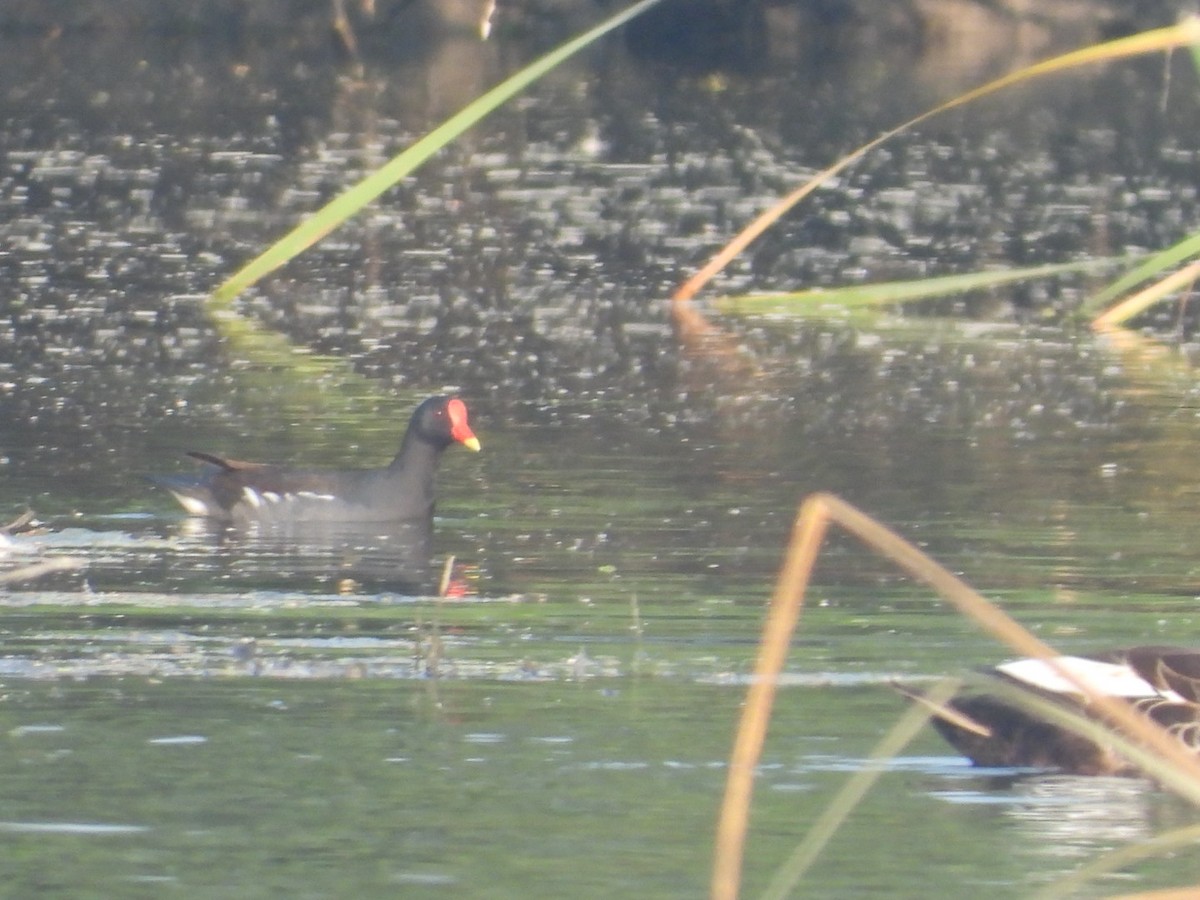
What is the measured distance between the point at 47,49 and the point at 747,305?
6085 centimetres

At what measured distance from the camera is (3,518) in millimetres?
13531

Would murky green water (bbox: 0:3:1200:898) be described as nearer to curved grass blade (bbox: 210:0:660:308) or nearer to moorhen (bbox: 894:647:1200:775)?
moorhen (bbox: 894:647:1200:775)

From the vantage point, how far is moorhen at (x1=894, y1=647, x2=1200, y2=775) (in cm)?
807

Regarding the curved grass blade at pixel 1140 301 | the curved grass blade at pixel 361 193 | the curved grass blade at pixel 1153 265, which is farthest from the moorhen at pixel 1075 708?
the curved grass blade at pixel 361 193

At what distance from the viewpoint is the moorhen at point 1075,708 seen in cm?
807

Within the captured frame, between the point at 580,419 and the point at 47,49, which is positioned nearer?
the point at 580,419

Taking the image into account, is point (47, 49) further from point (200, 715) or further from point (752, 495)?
A: point (200, 715)

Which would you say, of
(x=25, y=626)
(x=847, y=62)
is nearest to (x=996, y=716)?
(x=25, y=626)

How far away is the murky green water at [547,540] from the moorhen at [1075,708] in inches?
4.5

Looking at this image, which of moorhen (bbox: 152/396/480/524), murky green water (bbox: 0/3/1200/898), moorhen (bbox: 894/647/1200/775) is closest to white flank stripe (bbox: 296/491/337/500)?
moorhen (bbox: 152/396/480/524)

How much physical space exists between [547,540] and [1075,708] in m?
4.98

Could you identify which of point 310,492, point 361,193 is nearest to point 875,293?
point 361,193

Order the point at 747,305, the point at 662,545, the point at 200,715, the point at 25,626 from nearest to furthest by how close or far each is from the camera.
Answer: the point at 747,305, the point at 200,715, the point at 25,626, the point at 662,545

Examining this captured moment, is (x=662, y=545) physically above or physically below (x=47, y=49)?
below
